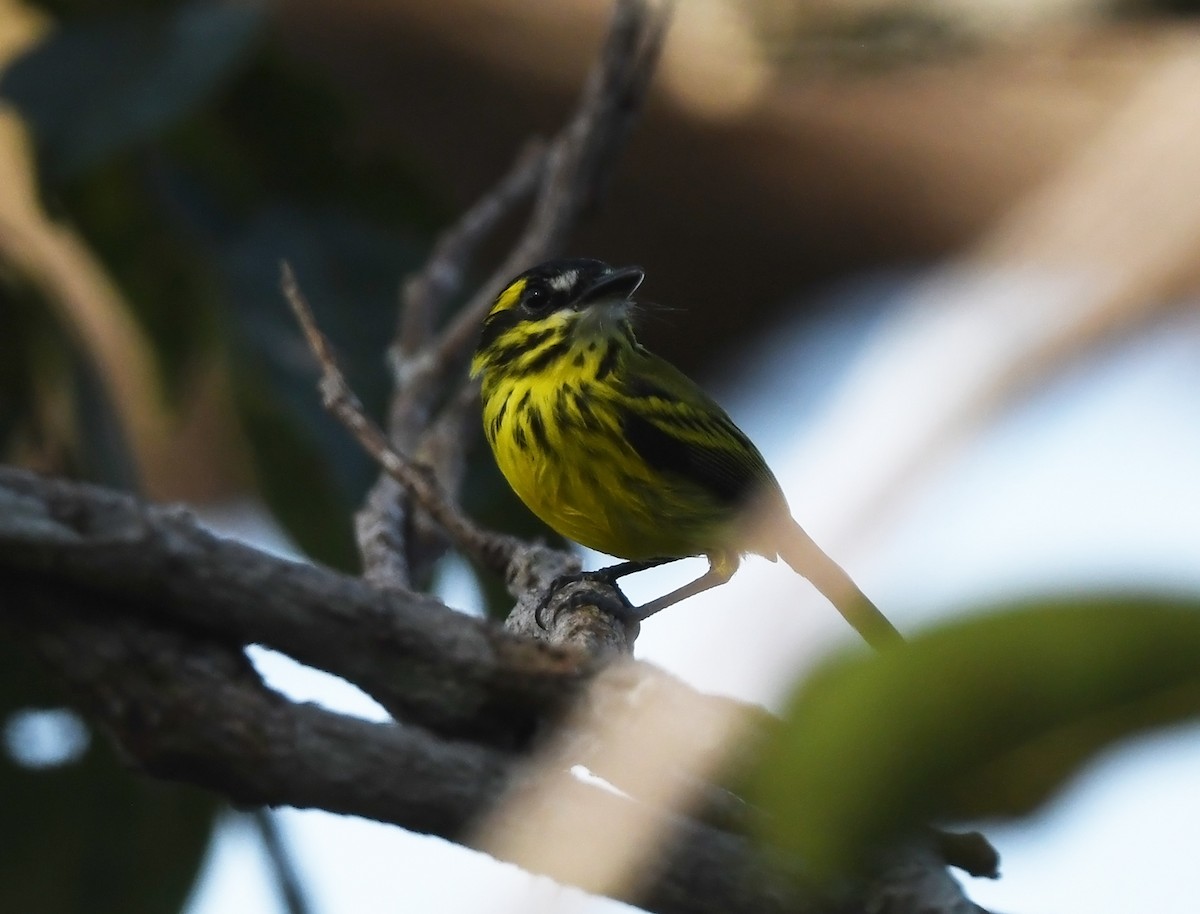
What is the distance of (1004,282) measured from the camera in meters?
2.48

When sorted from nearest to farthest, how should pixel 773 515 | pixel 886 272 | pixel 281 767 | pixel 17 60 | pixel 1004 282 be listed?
1. pixel 281 767
2. pixel 1004 282
3. pixel 17 60
4. pixel 773 515
5. pixel 886 272

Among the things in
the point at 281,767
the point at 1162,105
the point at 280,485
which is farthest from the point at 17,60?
the point at 281,767

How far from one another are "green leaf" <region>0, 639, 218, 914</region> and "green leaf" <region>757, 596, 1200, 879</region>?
2.38 m

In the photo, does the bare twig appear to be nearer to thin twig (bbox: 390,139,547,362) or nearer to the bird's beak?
thin twig (bbox: 390,139,547,362)

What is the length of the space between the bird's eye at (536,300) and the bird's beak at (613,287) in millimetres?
112

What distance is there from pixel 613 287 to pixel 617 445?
46 centimetres

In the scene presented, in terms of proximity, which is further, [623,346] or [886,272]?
[886,272]

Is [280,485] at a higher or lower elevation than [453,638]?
higher

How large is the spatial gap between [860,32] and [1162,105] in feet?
2.29

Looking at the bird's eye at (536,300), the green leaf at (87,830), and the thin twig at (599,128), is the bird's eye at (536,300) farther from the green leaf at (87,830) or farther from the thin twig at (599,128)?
the green leaf at (87,830)

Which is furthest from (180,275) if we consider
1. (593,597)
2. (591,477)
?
(593,597)

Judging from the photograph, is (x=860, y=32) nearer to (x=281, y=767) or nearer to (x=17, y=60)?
(x=17, y=60)

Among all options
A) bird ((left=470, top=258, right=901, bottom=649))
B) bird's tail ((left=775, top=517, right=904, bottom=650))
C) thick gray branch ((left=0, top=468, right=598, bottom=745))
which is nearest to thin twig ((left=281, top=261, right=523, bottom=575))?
bird ((left=470, top=258, right=901, bottom=649))

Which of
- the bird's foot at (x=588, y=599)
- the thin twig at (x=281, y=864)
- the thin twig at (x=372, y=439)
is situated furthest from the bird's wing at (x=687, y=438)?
the thin twig at (x=281, y=864)
